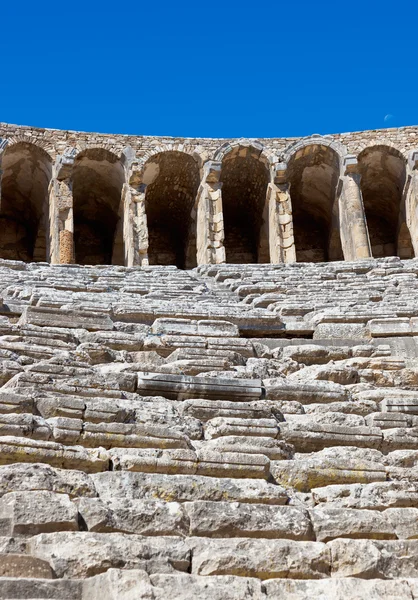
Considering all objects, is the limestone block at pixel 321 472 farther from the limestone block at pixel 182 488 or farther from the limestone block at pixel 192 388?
the limestone block at pixel 192 388

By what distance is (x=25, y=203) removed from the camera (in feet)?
70.8

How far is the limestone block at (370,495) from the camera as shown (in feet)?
16.1

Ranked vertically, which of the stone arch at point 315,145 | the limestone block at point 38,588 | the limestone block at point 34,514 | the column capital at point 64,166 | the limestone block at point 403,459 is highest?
the stone arch at point 315,145

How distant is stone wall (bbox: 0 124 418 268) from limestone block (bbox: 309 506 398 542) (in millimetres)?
14078

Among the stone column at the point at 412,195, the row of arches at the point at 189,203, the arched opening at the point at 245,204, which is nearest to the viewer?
the stone column at the point at 412,195

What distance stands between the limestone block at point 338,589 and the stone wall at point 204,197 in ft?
48.4

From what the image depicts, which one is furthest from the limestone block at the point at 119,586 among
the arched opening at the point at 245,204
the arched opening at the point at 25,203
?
the arched opening at the point at 245,204

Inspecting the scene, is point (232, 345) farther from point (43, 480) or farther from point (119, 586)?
point (119, 586)

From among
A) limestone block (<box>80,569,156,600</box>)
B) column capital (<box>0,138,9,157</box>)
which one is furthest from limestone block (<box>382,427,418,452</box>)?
column capital (<box>0,138,9,157</box>)

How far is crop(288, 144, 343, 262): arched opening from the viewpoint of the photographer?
68.0 ft

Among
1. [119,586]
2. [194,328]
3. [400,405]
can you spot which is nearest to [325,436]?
[400,405]

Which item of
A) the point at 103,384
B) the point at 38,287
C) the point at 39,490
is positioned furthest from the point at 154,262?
the point at 39,490

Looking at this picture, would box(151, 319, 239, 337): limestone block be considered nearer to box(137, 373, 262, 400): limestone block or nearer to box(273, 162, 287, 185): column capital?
box(137, 373, 262, 400): limestone block

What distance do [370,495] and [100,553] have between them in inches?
72.8
